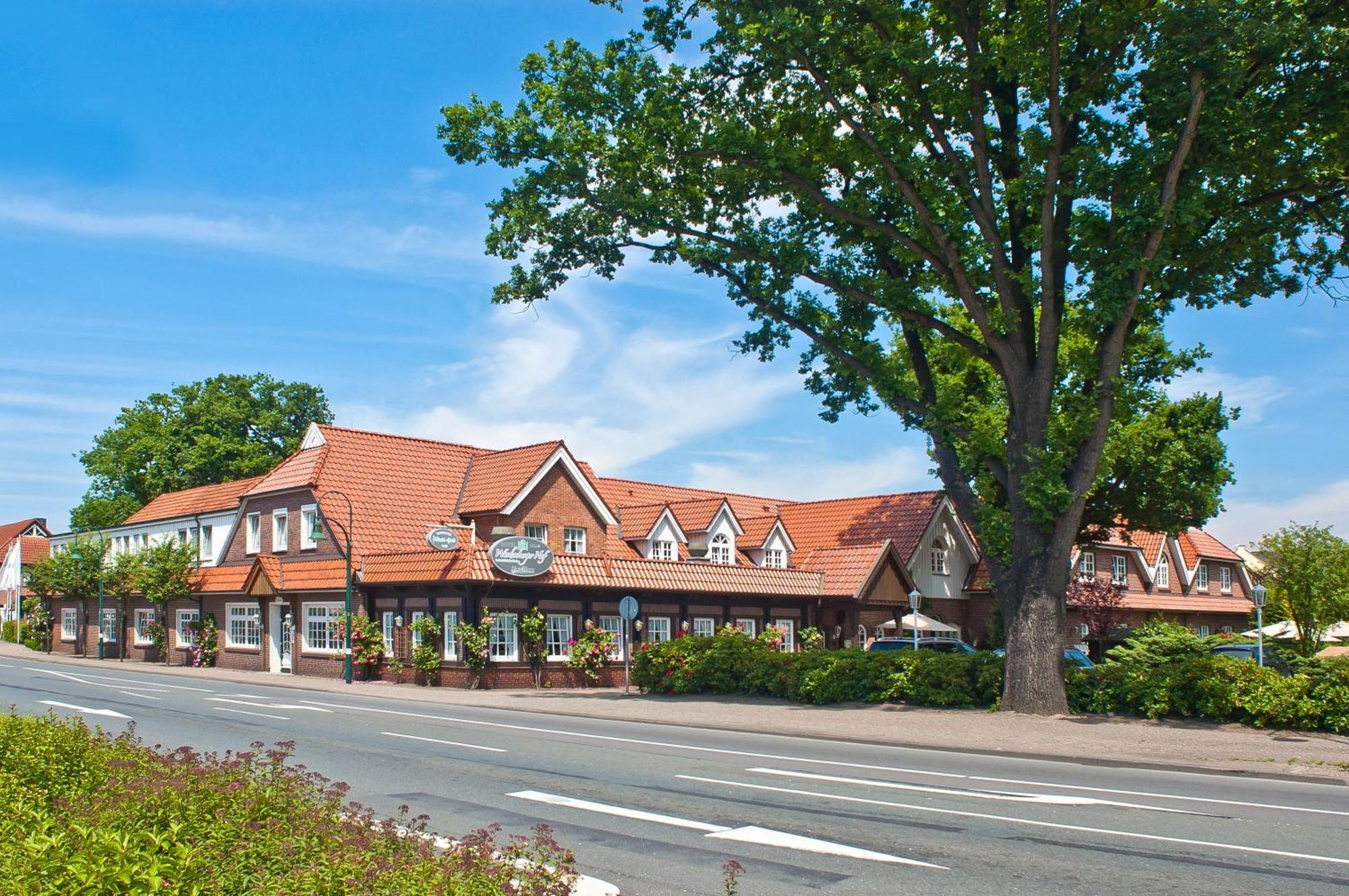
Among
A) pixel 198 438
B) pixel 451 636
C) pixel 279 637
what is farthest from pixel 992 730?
pixel 198 438

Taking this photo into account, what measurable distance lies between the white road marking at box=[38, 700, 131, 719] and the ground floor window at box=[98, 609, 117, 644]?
32307 mm

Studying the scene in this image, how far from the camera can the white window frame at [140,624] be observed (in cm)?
5003

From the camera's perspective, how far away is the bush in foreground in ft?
18.5

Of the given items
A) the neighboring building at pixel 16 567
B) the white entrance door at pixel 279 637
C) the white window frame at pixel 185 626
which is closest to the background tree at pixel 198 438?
the neighboring building at pixel 16 567

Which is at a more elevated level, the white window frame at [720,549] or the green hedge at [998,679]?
the white window frame at [720,549]

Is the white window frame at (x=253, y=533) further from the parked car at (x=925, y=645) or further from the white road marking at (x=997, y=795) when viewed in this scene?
the white road marking at (x=997, y=795)

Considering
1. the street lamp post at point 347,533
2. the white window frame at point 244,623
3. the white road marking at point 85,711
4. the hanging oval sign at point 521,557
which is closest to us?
the white road marking at point 85,711

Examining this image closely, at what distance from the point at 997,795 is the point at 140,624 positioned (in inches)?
1860

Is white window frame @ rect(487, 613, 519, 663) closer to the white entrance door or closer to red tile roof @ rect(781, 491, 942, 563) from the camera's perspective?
the white entrance door

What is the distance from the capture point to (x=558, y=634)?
3509cm

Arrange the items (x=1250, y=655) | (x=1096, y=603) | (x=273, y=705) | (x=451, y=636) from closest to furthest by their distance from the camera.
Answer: (x=273, y=705) → (x=451, y=636) → (x=1250, y=655) → (x=1096, y=603)

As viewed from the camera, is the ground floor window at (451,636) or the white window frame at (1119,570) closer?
the ground floor window at (451,636)

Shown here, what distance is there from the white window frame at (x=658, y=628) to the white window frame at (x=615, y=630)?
106 centimetres

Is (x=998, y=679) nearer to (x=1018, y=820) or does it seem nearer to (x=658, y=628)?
(x=1018, y=820)
